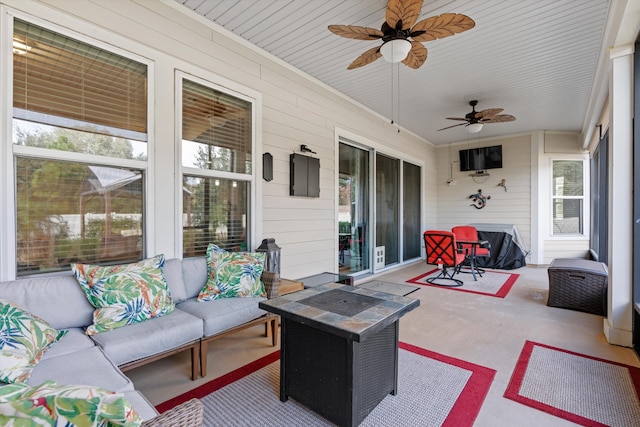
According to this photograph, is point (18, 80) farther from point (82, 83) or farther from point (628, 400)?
point (628, 400)

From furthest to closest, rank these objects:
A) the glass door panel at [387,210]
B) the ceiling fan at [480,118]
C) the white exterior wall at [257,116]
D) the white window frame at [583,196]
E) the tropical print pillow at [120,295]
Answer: the white window frame at [583,196], the glass door panel at [387,210], the ceiling fan at [480,118], the white exterior wall at [257,116], the tropical print pillow at [120,295]

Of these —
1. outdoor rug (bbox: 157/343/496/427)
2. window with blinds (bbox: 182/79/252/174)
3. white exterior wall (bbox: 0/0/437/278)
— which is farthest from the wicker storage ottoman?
window with blinds (bbox: 182/79/252/174)

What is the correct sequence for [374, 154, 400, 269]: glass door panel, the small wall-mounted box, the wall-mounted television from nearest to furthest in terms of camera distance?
the small wall-mounted box → [374, 154, 400, 269]: glass door panel → the wall-mounted television

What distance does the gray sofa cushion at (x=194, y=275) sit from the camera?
264 cm

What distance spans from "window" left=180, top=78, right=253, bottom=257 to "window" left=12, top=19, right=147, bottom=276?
0.40m

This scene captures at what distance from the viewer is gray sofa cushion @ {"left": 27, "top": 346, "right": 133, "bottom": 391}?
141 centimetres

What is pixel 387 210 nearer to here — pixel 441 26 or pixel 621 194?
pixel 621 194

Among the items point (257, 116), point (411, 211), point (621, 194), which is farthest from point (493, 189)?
point (257, 116)

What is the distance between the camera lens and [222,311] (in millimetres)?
2355

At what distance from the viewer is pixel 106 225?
2.39m

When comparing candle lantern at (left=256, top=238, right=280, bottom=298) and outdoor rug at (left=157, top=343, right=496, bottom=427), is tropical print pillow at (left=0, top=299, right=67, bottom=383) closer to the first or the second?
outdoor rug at (left=157, top=343, right=496, bottom=427)

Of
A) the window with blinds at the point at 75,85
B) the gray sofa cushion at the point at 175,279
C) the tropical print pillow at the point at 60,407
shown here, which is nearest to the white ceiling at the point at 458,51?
the window with blinds at the point at 75,85

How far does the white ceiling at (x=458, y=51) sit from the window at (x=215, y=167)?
0.74 m

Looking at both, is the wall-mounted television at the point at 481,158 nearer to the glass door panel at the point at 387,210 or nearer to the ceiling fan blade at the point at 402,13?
the glass door panel at the point at 387,210
